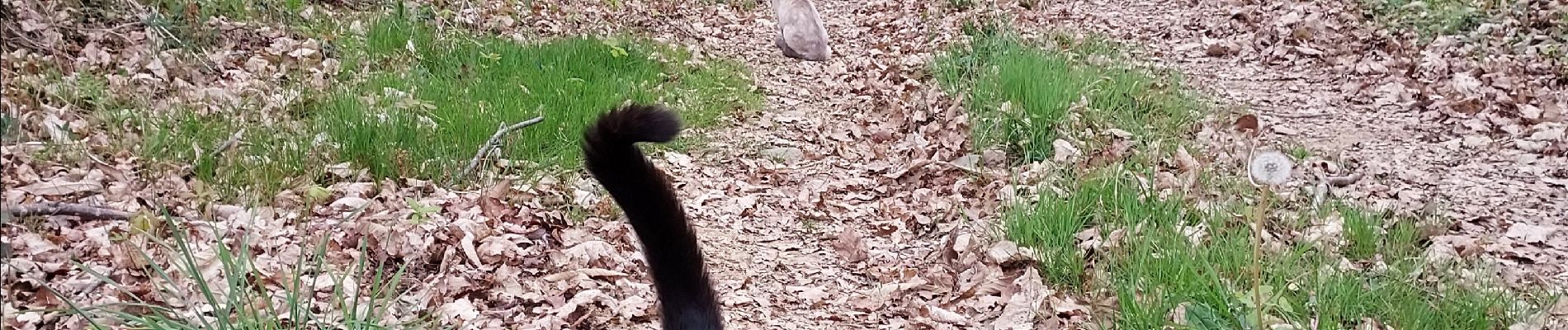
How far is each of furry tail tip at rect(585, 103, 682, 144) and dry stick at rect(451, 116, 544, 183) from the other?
2023 mm

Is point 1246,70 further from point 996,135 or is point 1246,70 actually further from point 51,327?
point 51,327

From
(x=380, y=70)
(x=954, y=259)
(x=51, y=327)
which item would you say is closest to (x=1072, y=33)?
(x=954, y=259)

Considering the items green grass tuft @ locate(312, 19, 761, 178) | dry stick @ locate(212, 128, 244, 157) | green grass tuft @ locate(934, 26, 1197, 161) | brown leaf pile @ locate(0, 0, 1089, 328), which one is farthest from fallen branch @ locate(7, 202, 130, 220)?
Result: green grass tuft @ locate(934, 26, 1197, 161)

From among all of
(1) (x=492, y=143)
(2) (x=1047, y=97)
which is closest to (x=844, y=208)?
(2) (x=1047, y=97)

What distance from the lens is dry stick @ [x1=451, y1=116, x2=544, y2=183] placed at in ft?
12.3

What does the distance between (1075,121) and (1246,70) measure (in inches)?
98.8

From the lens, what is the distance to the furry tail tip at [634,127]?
1.81m

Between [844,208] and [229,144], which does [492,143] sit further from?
[844,208]

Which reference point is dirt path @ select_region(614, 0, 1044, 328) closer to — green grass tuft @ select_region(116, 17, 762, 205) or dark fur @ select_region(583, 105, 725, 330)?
green grass tuft @ select_region(116, 17, 762, 205)

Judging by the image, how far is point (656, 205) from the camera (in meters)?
2.00

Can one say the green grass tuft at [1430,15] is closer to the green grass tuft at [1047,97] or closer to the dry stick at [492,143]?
the green grass tuft at [1047,97]

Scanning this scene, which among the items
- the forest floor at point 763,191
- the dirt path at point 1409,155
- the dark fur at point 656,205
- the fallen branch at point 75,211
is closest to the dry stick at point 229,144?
the forest floor at point 763,191

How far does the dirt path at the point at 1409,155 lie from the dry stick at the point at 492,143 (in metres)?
3.25

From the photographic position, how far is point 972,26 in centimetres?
776
